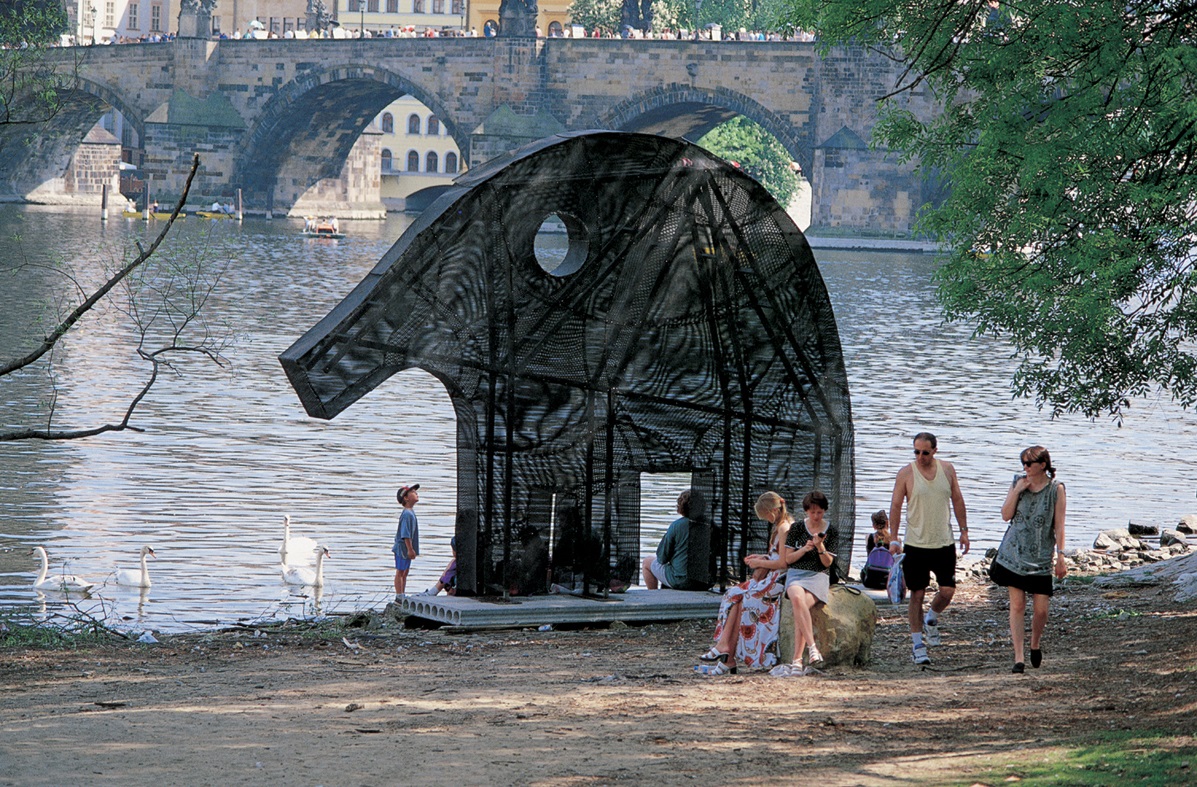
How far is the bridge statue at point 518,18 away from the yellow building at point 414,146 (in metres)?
30.2

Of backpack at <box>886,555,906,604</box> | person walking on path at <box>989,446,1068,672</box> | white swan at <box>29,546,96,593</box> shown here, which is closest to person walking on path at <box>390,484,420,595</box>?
white swan at <box>29,546,96,593</box>

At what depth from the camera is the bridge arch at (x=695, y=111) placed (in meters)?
74.8

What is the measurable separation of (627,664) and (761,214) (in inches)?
145

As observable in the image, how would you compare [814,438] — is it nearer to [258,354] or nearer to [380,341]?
[380,341]

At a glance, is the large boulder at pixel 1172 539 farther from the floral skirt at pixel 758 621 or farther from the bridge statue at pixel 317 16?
the bridge statue at pixel 317 16

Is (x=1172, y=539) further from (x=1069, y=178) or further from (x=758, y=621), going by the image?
(x=758, y=621)

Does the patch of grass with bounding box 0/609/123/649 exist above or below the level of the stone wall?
below

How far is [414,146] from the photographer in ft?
366

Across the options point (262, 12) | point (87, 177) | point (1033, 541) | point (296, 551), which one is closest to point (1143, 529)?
point (296, 551)

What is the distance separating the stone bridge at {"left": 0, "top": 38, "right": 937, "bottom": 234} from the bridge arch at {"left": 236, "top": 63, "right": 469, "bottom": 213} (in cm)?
8

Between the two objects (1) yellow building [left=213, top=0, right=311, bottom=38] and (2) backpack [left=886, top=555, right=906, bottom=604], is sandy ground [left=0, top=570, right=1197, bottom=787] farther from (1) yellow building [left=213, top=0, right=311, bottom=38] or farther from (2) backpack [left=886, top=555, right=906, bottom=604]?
(1) yellow building [left=213, top=0, right=311, bottom=38]

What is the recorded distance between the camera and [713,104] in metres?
75.7

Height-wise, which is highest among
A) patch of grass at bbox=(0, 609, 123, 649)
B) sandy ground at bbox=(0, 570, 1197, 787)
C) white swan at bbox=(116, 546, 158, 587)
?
sandy ground at bbox=(0, 570, 1197, 787)

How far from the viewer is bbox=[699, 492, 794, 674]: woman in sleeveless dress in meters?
9.99
